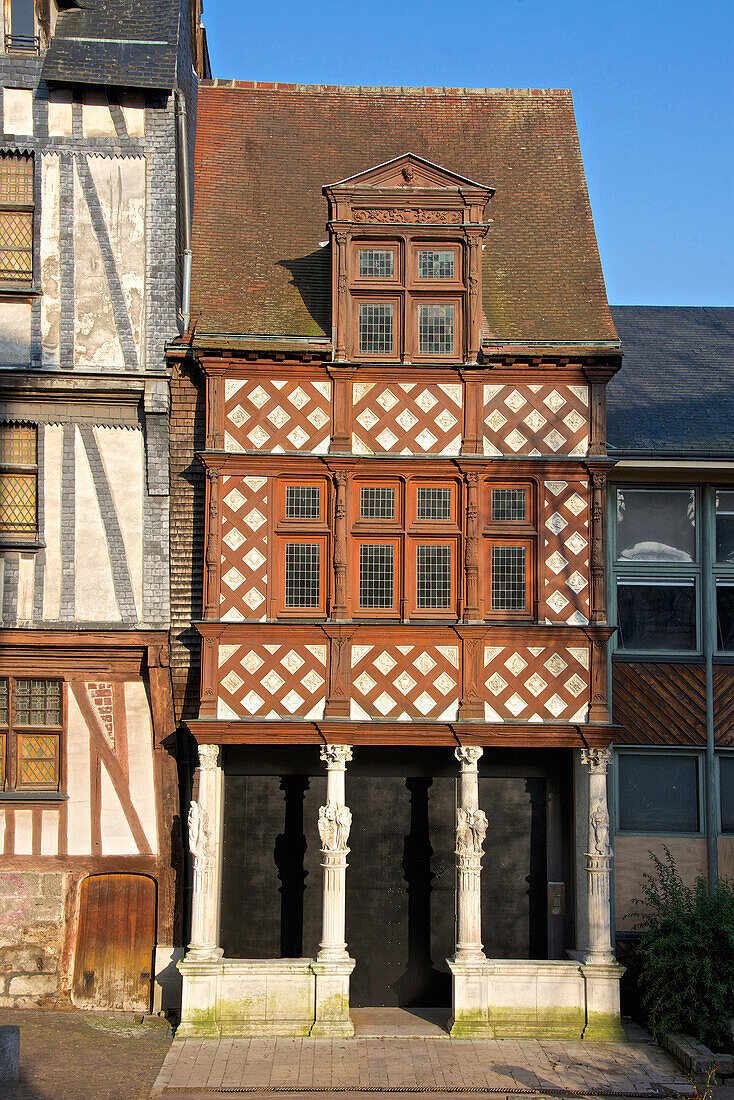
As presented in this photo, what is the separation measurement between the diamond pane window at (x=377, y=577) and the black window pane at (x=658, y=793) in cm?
405

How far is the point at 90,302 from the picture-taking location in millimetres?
14656

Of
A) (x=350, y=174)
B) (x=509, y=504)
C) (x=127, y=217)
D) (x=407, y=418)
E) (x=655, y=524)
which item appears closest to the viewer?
(x=407, y=418)

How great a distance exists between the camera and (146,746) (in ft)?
48.2

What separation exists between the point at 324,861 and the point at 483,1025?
2.70 m

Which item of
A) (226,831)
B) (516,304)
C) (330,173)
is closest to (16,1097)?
(226,831)

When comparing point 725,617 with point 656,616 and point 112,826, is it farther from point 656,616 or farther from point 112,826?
point 112,826

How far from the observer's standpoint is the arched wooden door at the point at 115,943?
1440 cm

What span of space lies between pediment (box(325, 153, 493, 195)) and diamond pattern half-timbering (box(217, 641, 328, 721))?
19.8ft

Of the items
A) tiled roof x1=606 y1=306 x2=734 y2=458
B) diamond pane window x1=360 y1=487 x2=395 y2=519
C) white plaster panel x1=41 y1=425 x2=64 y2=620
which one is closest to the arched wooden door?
white plaster panel x1=41 y1=425 x2=64 y2=620

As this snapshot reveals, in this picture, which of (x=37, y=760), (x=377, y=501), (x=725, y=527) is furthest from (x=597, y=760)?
(x=37, y=760)

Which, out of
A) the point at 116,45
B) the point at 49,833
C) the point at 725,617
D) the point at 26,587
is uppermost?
the point at 116,45

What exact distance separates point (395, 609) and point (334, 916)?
3.86 meters

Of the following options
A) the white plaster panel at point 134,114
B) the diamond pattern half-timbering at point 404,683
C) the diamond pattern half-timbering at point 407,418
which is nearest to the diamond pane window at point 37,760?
the diamond pattern half-timbering at point 404,683

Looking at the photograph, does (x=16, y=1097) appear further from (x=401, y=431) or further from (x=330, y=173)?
(x=330, y=173)
